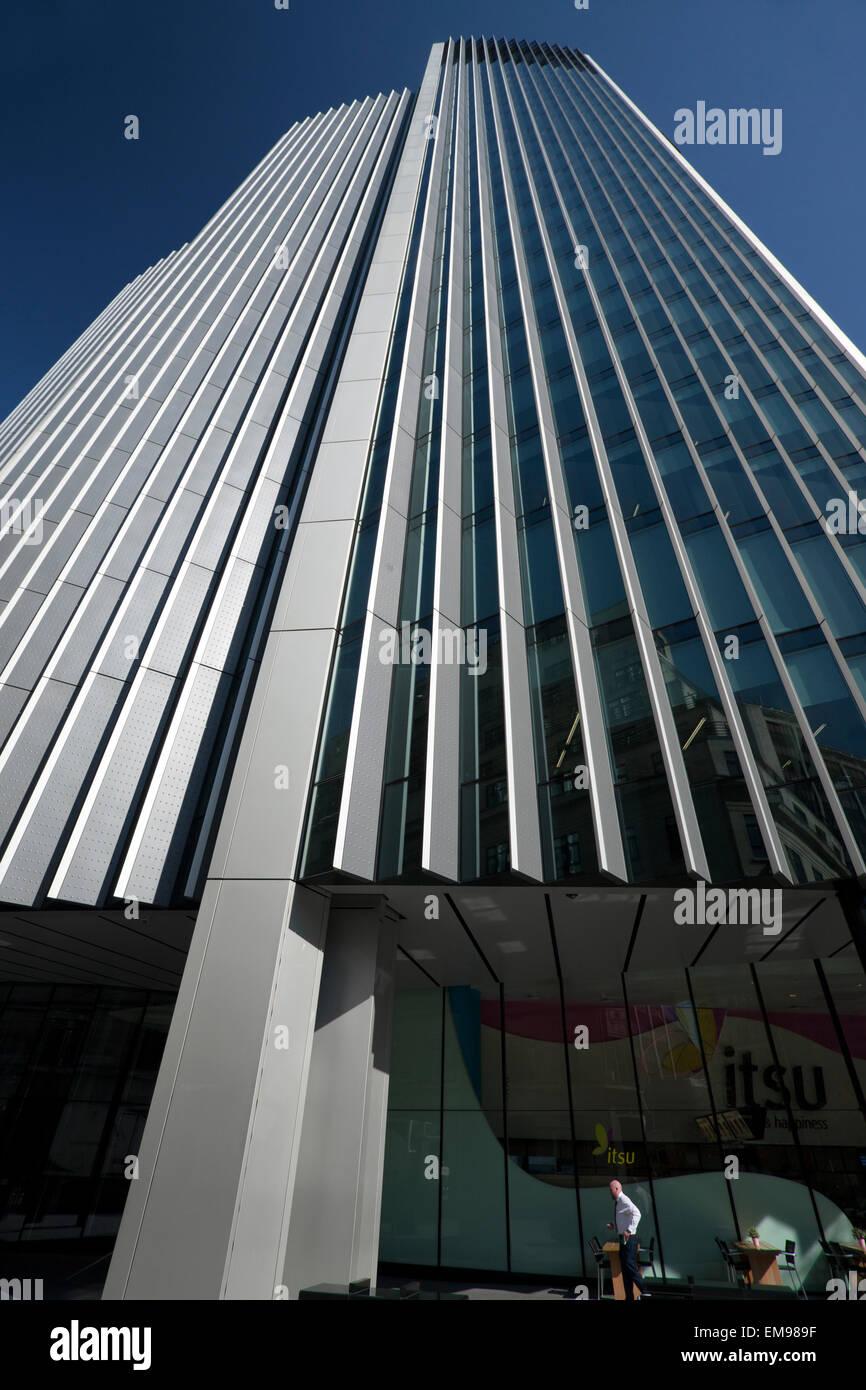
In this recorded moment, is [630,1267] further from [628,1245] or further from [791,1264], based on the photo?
[791,1264]

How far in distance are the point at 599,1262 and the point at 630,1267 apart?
11.5ft

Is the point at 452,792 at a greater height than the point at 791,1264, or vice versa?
the point at 452,792

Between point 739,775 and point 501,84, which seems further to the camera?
point 501,84

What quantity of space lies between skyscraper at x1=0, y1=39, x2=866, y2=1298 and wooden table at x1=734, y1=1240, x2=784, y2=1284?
52cm

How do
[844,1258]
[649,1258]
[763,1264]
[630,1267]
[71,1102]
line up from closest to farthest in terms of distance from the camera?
[630,1267] < [844,1258] < [763,1264] < [649,1258] < [71,1102]

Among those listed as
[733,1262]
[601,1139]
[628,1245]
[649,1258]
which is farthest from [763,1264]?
[628,1245]

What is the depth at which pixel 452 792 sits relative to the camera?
32.1ft

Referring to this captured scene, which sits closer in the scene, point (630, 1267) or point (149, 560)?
point (630, 1267)

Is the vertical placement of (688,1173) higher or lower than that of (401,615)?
lower

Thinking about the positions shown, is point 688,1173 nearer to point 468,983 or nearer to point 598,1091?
point 598,1091

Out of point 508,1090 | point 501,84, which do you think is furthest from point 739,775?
point 501,84

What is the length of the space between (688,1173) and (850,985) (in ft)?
15.0

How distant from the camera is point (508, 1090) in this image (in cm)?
1359

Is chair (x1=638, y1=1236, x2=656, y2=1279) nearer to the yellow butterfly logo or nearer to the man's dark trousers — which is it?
the yellow butterfly logo
